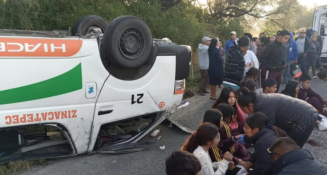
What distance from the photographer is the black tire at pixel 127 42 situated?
3234 mm

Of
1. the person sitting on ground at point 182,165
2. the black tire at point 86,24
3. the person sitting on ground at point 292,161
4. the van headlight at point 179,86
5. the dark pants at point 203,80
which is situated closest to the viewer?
the person sitting on ground at point 292,161

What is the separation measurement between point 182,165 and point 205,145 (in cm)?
76

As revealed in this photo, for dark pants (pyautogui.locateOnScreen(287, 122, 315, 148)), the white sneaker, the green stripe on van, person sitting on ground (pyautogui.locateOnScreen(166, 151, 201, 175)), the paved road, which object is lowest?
the paved road

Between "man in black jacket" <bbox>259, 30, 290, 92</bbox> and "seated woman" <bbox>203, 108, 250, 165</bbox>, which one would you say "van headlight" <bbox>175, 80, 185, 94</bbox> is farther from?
"man in black jacket" <bbox>259, 30, 290, 92</bbox>

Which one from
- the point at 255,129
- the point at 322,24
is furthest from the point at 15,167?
the point at 322,24

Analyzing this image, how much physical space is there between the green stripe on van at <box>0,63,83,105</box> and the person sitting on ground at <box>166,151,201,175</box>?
166 centimetres

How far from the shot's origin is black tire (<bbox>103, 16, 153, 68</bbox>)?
323 centimetres

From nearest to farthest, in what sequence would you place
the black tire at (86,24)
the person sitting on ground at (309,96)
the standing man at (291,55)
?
the black tire at (86,24)
the person sitting on ground at (309,96)
the standing man at (291,55)

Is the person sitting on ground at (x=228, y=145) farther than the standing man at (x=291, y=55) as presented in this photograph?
No

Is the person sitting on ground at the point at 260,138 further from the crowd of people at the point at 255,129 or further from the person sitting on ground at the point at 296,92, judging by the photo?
the person sitting on ground at the point at 296,92

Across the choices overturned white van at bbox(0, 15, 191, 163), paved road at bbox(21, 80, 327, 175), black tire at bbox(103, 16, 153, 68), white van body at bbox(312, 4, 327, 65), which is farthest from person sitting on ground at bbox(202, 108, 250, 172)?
white van body at bbox(312, 4, 327, 65)

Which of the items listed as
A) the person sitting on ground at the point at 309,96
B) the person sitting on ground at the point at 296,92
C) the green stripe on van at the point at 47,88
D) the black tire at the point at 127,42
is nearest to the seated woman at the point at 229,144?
the black tire at the point at 127,42

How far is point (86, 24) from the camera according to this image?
4598 mm

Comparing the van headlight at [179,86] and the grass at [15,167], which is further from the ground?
the van headlight at [179,86]
